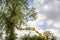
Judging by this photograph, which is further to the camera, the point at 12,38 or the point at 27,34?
the point at 27,34

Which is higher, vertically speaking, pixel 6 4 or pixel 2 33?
pixel 6 4

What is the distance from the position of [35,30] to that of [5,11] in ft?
46.6

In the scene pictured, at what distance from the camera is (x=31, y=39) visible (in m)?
38.6

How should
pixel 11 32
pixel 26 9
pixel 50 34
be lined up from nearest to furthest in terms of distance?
1. pixel 11 32
2. pixel 26 9
3. pixel 50 34

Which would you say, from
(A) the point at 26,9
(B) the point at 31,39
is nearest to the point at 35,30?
(B) the point at 31,39

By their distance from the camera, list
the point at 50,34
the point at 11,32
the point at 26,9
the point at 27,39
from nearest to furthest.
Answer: the point at 11,32 → the point at 26,9 → the point at 27,39 → the point at 50,34

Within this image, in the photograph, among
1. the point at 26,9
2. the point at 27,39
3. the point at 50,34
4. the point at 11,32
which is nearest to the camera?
the point at 11,32

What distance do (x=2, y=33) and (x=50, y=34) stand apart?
512 inches

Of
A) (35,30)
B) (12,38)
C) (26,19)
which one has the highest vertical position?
(35,30)

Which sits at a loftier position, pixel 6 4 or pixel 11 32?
pixel 6 4

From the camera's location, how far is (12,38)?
3066 cm

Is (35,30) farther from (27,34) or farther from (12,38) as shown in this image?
(12,38)

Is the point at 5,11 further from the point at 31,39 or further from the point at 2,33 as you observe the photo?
the point at 31,39

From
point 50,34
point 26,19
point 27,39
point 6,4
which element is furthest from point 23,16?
point 50,34
